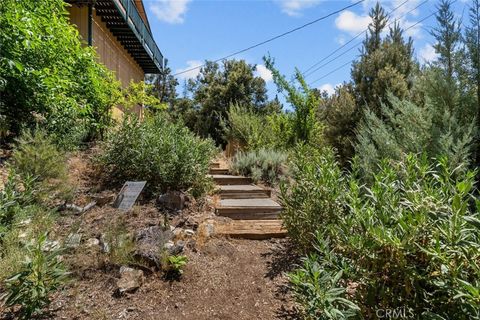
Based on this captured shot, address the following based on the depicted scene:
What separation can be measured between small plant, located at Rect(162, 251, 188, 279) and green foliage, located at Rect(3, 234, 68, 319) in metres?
0.78

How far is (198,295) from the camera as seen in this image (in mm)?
2650

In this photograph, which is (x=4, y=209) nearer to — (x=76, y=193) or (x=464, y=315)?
(x=76, y=193)

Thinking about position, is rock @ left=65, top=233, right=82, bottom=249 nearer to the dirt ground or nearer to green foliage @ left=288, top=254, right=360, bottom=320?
the dirt ground

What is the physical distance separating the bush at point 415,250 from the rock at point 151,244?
1.49m

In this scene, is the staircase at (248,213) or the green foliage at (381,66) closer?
the staircase at (248,213)

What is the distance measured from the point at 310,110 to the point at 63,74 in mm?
5441

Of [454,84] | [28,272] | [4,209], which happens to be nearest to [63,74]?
[4,209]

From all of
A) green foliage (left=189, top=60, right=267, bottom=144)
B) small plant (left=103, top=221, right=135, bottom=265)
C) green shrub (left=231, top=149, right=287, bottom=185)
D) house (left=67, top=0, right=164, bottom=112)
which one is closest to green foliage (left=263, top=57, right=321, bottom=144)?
green shrub (left=231, top=149, right=287, bottom=185)

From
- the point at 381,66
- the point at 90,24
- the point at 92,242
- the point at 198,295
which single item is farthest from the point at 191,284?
the point at 90,24

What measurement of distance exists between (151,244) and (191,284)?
0.55 m

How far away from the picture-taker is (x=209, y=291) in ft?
8.93

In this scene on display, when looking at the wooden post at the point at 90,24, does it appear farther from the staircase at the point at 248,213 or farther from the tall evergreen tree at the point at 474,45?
the tall evergreen tree at the point at 474,45

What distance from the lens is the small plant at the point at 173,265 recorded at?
2795mm

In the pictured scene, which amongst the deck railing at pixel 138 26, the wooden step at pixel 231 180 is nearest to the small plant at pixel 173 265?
the wooden step at pixel 231 180
